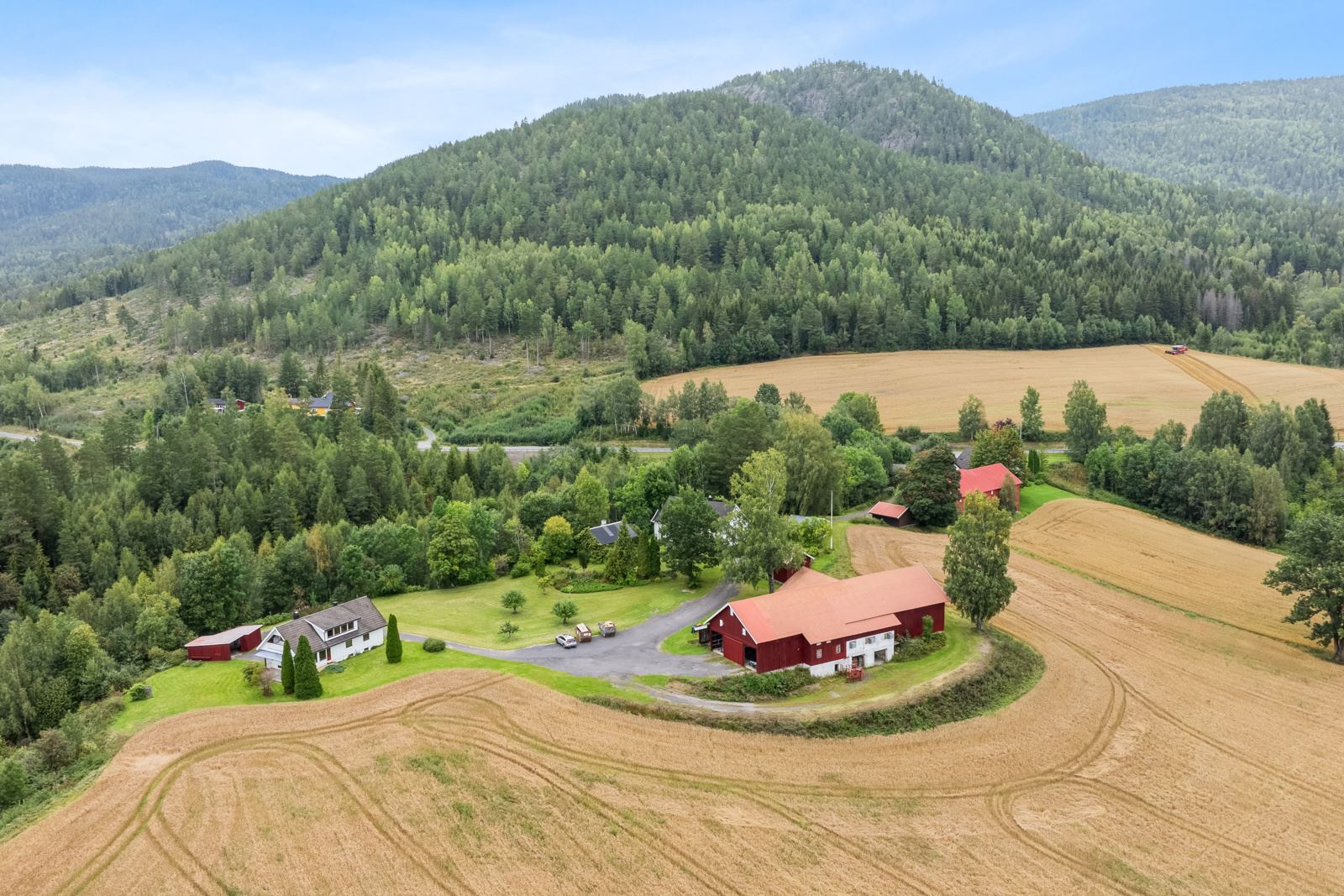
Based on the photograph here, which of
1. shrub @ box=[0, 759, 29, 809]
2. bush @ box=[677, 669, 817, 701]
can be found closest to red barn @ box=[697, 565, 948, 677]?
bush @ box=[677, 669, 817, 701]

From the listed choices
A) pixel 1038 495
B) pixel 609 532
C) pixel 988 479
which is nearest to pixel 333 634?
pixel 609 532

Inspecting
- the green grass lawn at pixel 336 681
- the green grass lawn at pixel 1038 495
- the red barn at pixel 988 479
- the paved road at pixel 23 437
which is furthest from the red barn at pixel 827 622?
the paved road at pixel 23 437

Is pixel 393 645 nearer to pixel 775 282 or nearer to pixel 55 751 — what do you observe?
pixel 55 751

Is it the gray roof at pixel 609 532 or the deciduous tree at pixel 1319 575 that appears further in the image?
the gray roof at pixel 609 532

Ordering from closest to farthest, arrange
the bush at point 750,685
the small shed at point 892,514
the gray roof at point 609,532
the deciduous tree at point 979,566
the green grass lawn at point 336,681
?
the bush at point 750,685 < the green grass lawn at point 336,681 < the deciduous tree at point 979,566 < the gray roof at point 609,532 < the small shed at point 892,514

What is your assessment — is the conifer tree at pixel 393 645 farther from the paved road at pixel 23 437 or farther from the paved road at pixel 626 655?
the paved road at pixel 23 437

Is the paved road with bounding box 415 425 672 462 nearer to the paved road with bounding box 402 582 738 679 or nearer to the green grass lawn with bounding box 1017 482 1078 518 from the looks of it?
the green grass lawn with bounding box 1017 482 1078 518

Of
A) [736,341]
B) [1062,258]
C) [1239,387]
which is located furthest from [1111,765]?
[1062,258]
